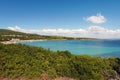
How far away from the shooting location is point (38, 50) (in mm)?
14453

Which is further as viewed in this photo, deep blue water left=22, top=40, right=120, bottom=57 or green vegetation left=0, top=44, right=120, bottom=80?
deep blue water left=22, top=40, right=120, bottom=57

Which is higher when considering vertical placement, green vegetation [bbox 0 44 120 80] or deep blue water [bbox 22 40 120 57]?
green vegetation [bbox 0 44 120 80]

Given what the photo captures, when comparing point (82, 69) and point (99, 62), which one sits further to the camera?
point (99, 62)

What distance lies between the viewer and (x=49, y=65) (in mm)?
13164

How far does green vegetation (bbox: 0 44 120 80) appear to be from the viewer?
12.4m

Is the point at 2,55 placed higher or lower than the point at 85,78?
higher

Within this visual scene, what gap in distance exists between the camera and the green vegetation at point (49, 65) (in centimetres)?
1238

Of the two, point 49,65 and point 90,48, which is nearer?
point 49,65

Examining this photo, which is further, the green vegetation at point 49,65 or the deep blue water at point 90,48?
the deep blue water at point 90,48

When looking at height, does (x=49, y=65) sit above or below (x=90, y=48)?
above

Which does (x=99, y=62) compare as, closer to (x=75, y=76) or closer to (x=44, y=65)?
(x=75, y=76)

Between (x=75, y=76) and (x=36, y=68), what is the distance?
8.51 feet

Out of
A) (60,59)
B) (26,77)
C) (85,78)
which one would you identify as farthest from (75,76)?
(26,77)

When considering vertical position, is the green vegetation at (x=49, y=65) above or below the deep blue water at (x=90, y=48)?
above
